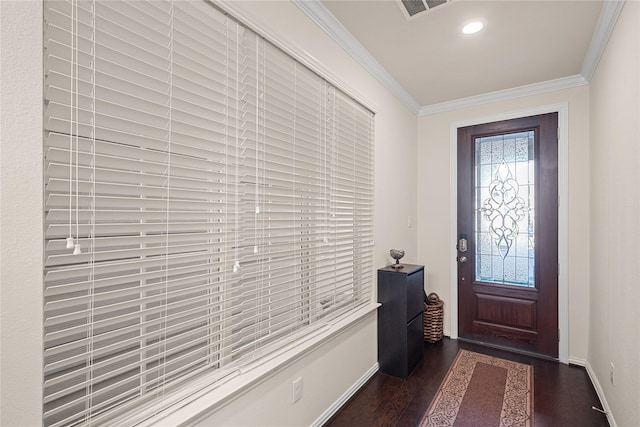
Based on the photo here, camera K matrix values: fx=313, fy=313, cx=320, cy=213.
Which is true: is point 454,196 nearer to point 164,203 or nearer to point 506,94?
point 506,94

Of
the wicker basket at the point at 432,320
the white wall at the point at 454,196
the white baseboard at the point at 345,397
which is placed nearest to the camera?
the white baseboard at the point at 345,397

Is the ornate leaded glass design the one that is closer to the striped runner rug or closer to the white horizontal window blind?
the striped runner rug

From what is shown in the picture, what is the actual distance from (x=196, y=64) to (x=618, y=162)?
2.41 m

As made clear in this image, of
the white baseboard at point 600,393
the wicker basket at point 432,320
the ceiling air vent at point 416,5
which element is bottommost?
the white baseboard at point 600,393

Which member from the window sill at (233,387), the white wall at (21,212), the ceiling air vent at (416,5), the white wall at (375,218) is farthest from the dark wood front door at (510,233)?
the white wall at (21,212)

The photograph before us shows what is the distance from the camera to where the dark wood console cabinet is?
2.56 m

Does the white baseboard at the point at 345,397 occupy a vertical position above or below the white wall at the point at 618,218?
below

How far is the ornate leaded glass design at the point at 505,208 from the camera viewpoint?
3119 millimetres

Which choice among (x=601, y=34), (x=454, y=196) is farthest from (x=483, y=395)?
(x=601, y=34)

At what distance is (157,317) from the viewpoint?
1175 millimetres

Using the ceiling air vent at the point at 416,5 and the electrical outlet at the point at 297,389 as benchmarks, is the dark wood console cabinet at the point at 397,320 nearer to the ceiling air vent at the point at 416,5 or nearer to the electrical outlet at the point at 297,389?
the electrical outlet at the point at 297,389

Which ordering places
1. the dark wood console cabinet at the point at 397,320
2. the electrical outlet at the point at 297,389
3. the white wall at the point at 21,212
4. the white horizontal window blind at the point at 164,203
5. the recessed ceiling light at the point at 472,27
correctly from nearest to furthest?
the white wall at the point at 21,212
the white horizontal window blind at the point at 164,203
the electrical outlet at the point at 297,389
the recessed ceiling light at the point at 472,27
the dark wood console cabinet at the point at 397,320

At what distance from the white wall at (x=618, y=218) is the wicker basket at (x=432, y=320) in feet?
4.07

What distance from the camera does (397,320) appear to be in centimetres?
258
